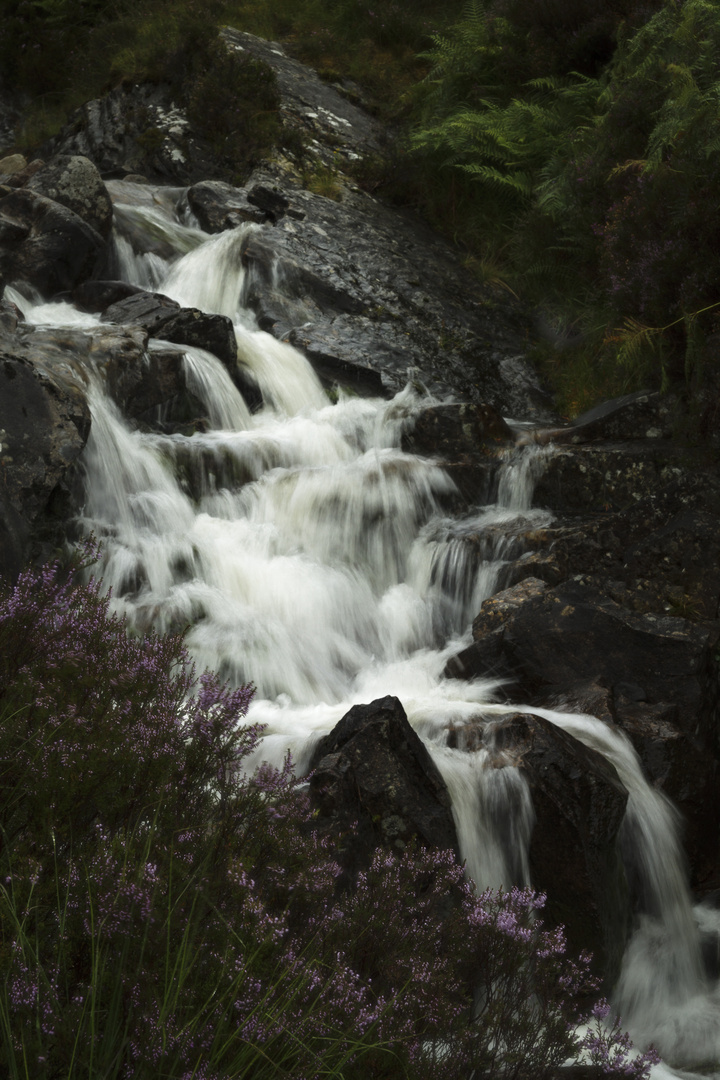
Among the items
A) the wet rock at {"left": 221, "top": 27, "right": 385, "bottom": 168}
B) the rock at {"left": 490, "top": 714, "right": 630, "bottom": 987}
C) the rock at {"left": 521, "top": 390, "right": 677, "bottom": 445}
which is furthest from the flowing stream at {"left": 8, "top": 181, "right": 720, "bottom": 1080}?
the wet rock at {"left": 221, "top": 27, "right": 385, "bottom": 168}

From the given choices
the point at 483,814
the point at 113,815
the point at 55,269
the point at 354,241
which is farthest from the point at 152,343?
the point at 113,815

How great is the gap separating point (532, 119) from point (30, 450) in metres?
8.66

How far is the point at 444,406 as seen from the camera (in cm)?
770

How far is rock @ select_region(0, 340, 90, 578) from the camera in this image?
5.14 meters

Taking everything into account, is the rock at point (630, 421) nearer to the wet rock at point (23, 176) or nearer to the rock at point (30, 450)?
the rock at point (30, 450)

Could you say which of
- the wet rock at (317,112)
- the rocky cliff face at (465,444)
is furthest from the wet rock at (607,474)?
the wet rock at (317,112)

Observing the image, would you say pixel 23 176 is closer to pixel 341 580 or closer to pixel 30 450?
pixel 30 450

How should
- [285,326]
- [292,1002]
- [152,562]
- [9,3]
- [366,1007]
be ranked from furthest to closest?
1. [9,3]
2. [285,326]
3. [152,562]
4. [366,1007]
5. [292,1002]

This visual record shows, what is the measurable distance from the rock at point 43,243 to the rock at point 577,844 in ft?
23.6

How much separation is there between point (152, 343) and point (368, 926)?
21.7 feet

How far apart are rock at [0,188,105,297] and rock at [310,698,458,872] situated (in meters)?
6.88

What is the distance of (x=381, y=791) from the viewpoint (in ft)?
12.2

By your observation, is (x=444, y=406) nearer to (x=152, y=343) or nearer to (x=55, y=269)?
(x=152, y=343)

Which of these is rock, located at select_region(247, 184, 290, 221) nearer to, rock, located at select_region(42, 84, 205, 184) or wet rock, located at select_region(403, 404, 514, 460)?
rock, located at select_region(42, 84, 205, 184)
